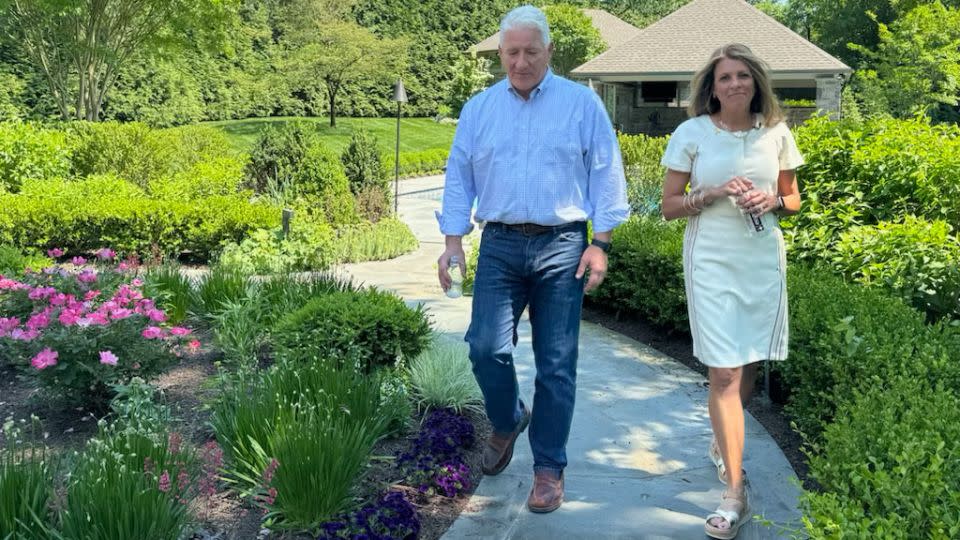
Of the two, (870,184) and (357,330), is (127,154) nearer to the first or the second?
(357,330)

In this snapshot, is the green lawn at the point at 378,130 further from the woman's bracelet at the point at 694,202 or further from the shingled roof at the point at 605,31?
the woman's bracelet at the point at 694,202

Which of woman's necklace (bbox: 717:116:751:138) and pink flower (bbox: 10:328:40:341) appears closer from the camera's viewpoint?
woman's necklace (bbox: 717:116:751:138)

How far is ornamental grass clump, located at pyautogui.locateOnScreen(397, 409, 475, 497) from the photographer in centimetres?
338

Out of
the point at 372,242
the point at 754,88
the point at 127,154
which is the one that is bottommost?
the point at 372,242

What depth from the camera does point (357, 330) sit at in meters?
4.45

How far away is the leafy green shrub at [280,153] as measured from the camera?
1208cm

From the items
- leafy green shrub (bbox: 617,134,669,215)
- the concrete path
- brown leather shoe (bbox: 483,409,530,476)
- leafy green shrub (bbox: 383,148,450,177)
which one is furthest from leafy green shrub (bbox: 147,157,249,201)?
leafy green shrub (bbox: 383,148,450,177)

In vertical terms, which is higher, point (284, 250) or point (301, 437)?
point (301, 437)

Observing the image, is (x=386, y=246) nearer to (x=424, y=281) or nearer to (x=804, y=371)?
(x=424, y=281)

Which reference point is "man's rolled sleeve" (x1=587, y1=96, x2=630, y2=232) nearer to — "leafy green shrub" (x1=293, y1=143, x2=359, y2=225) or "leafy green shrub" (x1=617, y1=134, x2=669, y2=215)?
"leafy green shrub" (x1=617, y1=134, x2=669, y2=215)

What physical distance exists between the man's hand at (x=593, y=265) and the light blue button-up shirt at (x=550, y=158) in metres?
0.09

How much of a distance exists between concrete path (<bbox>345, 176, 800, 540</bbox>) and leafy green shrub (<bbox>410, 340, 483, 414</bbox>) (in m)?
0.36

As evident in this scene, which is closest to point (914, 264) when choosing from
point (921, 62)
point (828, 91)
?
point (828, 91)

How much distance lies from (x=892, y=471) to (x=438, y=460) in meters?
1.78
